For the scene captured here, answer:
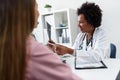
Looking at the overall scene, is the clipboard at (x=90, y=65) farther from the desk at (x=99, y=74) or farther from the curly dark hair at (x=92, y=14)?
the curly dark hair at (x=92, y=14)

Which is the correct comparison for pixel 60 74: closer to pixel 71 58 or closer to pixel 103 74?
pixel 103 74

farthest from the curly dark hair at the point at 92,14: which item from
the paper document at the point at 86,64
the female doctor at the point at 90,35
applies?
the paper document at the point at 86,64

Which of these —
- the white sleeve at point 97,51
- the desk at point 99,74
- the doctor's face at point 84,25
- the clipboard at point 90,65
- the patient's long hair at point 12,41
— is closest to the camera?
the patient's long hair at point 12,41

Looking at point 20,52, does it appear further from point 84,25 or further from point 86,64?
point 84,25

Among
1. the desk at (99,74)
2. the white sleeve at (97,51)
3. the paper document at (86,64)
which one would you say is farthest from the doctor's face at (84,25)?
the desk at (99,74)

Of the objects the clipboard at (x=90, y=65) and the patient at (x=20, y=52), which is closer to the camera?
the patient at (x=20, y=52)

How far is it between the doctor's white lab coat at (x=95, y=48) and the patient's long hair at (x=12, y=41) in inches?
48.1

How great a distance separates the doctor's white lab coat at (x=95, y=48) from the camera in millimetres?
1816

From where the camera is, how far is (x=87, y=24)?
238 cm

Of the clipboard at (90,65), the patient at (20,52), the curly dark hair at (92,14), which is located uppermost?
the curly dark hair at (92,14)

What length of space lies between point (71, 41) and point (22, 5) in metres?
2.85

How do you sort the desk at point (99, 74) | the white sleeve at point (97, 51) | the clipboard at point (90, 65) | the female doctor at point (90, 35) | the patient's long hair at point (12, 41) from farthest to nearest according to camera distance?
1. the female doctor at point (90, 35)
2. the white sleeve at point (97, 51)
3. the clipboard at point (90, 65)
4. the desk at point (99, 74)
5. the patient's long hair at point (12, 41)

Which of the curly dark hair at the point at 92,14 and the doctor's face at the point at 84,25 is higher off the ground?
the curly dark hair at the point at 92,14

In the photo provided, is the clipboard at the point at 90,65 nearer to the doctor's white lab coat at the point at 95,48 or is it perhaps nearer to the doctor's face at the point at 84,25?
the doctor's white lab coat at the point at 95,48
